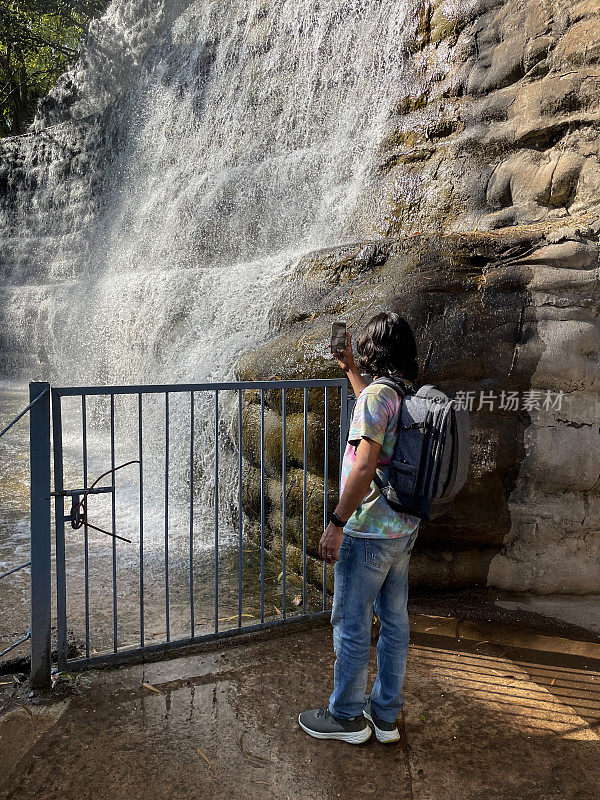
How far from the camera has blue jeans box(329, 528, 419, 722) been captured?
2.69m

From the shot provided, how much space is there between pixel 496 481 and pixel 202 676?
92.3 inches

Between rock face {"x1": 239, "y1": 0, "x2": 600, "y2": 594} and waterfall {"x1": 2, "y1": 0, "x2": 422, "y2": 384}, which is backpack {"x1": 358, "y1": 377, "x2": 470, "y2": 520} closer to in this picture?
rock face {"x1": 239, "y1": 0, "x2": 600, "y2": 594}

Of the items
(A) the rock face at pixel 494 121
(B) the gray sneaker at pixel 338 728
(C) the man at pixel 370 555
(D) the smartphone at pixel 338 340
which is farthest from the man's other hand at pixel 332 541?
(A) the rock face at pixel 494 121

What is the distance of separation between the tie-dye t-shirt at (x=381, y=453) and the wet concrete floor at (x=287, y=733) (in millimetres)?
1009

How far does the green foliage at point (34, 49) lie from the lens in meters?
22.3

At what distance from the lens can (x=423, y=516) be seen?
2.58m

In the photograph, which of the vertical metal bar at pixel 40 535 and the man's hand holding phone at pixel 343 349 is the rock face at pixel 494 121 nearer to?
the man's hand holding phone at pixel 343 349

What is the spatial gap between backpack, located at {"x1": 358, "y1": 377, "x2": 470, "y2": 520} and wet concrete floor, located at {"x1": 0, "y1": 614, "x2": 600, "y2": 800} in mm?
1131

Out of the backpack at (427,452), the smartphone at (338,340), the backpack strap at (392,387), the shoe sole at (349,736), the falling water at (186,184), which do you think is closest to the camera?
the backpack at (427,452)

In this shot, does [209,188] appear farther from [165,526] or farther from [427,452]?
[427,452]

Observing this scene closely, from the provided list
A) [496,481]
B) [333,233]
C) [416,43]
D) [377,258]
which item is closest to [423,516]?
[496,481]

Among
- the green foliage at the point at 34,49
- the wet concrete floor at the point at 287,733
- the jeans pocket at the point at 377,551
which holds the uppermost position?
the green foliage at the point at 34,49

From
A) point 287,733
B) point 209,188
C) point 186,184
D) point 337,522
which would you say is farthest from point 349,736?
point 186,184

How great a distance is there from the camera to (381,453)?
2.67 meters
